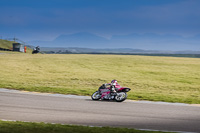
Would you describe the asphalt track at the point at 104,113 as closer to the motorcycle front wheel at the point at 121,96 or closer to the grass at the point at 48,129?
the motorcycle front wheel at the point at 121,96

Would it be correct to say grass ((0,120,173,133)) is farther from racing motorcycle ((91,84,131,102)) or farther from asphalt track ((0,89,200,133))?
racing motorcycle ((91,84,131,102))

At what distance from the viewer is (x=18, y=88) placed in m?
26.5

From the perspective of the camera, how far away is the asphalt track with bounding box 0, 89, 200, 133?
13.8 metres

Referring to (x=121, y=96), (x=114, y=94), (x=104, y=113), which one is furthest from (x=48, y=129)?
(x=121, y=96)

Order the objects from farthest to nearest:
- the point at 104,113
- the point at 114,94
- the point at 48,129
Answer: the point at 114,94, the point at 104,113, the point at 48,129

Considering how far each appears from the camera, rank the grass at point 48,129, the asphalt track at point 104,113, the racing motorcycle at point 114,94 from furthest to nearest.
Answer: the racing motorcycle at point 114,94
the asphalt track at point 104,113
the grass at point 48,129

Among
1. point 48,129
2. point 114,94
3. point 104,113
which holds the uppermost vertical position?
point 114,94

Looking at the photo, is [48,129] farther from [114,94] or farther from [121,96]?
[121,96]

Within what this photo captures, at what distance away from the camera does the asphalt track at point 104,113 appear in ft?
45.3

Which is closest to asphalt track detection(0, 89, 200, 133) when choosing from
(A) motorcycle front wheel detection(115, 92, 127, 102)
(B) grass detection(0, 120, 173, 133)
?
(A) motorcycle front wheel detection(115, 92, 127, 102)

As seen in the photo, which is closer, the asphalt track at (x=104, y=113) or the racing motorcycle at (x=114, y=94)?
the asphalt track at (x=104, y=113)

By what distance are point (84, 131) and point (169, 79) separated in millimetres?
29780

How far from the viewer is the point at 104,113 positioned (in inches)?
635

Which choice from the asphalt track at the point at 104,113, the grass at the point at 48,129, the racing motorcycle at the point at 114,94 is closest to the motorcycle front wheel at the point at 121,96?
the racing motorcycle at the point at 114,94
